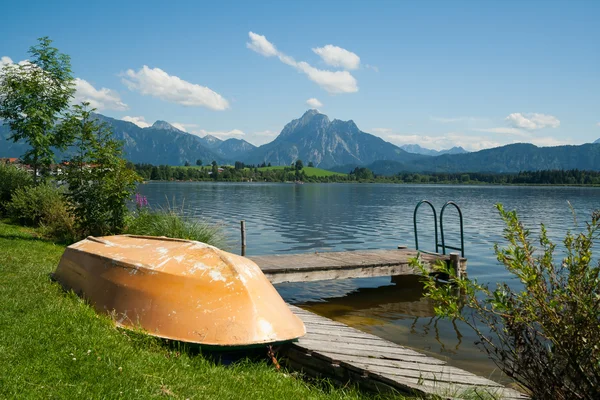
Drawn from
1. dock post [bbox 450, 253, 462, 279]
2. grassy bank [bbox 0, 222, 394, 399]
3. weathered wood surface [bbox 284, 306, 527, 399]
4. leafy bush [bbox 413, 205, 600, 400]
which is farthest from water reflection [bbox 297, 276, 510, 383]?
grassy bank [bbox 0, 222, 394, 399]

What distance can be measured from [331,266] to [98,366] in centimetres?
908

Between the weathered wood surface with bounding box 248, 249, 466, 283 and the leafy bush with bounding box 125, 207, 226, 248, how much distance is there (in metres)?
1.63

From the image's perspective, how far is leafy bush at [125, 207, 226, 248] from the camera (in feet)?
47.7

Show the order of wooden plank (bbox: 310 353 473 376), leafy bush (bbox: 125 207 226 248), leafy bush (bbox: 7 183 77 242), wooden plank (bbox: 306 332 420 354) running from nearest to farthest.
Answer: wooden plank (bbox: 310 353 473 376) → wooden plank (bbox: 306 332 420 354) → leafy bush (bbox: 125 207 226 248) → leafy bush (bbox: 7 183 77 242)

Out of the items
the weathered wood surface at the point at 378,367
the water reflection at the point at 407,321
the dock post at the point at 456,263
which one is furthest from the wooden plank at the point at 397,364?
the dock post at the point at 456,263

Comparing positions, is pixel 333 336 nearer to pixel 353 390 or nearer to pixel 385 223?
pixel 353 390

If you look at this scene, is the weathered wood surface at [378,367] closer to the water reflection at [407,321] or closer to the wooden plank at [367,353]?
the wooden plank at [367,353]

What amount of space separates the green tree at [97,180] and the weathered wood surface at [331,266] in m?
4.57

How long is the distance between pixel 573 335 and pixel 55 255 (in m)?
11.5

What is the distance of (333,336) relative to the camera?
7.49 m

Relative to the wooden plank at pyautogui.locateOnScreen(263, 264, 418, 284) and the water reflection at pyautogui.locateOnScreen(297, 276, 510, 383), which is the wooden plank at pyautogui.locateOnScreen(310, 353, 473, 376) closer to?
the water reflection at pyautogui.locateOnScreen(297, 276, 510, 383)

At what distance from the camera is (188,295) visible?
6.44 m

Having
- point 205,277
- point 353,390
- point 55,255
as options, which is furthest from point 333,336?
point 55,255

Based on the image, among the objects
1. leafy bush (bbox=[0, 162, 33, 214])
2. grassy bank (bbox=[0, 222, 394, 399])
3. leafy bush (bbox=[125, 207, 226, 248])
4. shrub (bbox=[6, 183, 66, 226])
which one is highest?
leafy bush (bbox=[0, 162, 33, 214])
